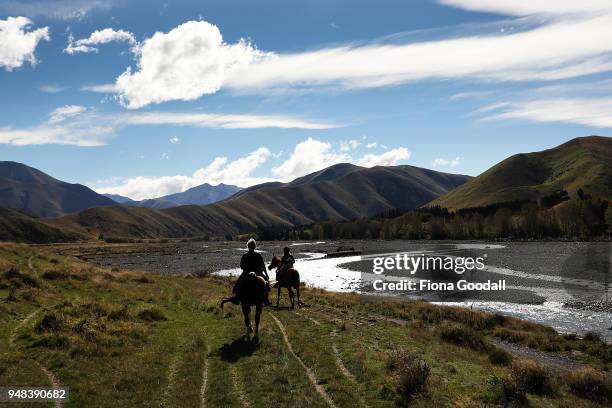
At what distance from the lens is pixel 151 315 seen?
2267 cm

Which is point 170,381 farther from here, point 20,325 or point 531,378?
point 531,378

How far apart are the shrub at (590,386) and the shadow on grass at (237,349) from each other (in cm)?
1116

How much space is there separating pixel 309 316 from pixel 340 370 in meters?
11.4

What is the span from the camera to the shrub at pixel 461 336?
23.0m

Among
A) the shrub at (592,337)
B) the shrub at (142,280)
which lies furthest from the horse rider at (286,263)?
the shrub at (142,280)

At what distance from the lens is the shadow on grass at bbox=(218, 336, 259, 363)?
1506cm

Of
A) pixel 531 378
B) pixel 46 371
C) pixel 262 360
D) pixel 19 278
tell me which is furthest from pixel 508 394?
pixel 19 278

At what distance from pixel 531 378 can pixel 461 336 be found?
8996 millimetres

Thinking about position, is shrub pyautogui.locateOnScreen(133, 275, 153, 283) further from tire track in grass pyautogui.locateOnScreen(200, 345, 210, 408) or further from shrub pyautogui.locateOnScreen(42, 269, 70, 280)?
tire track in grass pyautogui.locateOnScreen(200, 345, 210, 408)

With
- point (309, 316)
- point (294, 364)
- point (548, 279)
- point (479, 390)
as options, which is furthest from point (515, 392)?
point (548, 279)

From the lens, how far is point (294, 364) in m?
14.4

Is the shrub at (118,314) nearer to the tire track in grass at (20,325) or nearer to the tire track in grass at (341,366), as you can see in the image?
the tire track in grass at (20,325)

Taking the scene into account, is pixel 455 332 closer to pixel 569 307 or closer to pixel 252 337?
pixel 252 337

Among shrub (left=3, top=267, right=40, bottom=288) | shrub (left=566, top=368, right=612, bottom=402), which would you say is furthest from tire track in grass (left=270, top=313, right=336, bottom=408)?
shrub (left=3, top=267, right=40, bottom=288)
